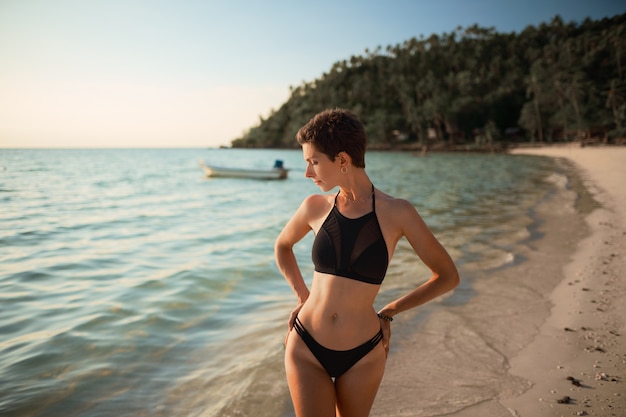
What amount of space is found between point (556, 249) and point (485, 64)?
136m

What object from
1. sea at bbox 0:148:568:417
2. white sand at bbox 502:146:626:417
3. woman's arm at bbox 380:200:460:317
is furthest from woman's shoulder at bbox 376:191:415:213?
sea at bbox 0:148:568:417

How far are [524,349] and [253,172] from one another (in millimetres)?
38056

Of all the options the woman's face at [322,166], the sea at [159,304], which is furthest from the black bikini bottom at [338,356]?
the sea at [159,304]

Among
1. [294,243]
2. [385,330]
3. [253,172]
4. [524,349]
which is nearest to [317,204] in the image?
[294,243]

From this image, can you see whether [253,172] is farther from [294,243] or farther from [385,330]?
[385,330]

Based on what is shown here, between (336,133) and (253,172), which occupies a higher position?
(336,133)

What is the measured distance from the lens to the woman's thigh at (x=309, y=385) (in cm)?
211

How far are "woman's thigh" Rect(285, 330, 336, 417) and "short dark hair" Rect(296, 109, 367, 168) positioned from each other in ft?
3.52

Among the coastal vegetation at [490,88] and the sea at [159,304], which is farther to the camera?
the coastal vegetation at [490,88]

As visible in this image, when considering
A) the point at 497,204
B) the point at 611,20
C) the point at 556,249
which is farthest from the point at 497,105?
the point at 556,249

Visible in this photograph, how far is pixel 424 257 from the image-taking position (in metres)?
2.26

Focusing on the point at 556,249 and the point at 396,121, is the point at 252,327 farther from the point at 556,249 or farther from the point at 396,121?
the point at 396,121

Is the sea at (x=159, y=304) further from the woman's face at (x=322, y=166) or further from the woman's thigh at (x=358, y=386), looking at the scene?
the woman's face at (x=322, y=166)

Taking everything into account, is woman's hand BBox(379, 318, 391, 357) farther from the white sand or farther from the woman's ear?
the white sand
